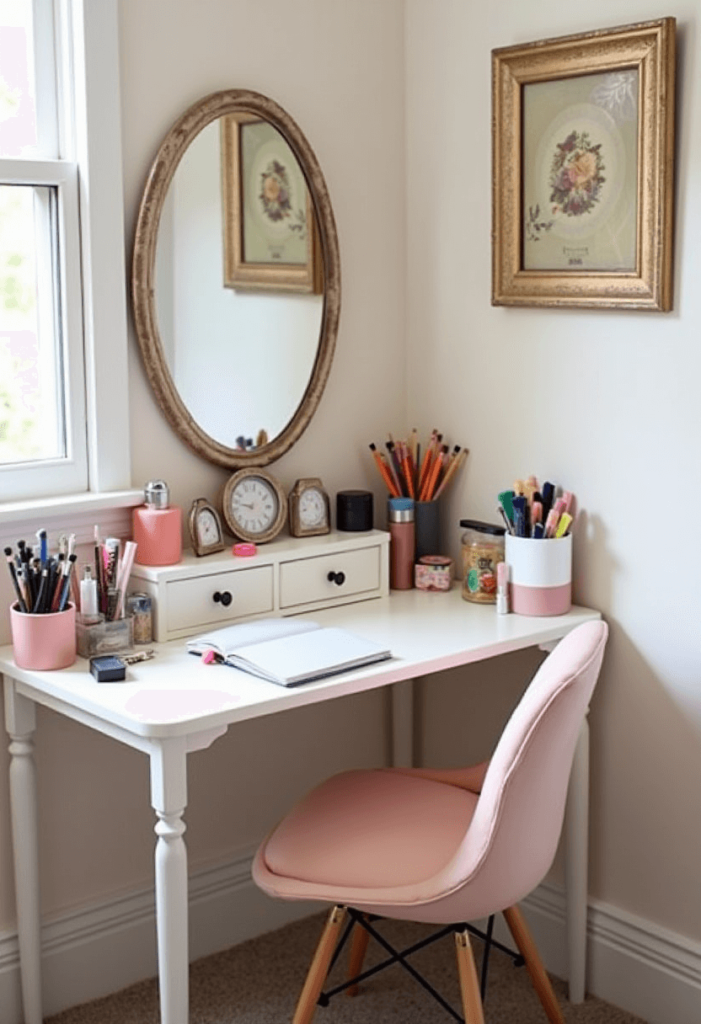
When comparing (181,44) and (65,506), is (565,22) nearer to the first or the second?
(181,44)

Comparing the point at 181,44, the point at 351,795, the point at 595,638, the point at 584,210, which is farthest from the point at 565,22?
the point at 351,795

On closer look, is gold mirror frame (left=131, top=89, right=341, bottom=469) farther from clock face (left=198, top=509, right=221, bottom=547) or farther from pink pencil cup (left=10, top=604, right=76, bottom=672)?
pink pencil cup (left=10, top=604, right=76, bottom=672)

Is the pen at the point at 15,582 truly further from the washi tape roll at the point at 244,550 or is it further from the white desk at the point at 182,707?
the washi tape roll at the point at 244,550

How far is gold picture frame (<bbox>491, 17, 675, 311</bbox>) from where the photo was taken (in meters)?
2.38

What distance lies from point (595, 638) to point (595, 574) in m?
0.43

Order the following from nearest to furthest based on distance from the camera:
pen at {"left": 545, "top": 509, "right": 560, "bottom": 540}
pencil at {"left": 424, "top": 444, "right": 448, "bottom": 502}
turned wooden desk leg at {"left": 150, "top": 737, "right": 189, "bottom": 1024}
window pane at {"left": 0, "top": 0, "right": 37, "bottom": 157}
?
turned wooden desk leg at {"left": 150, "top": 737, "right": 189, "bottom": 1024}, window pane at {"left": 0, "top": 0, "right": 37, "bottom": 157}, pen at {"left": 545, "top": 509, "right": 560, "bottom": 540}, pencil at {"left": 424, "top": 444, "right": 448, "bottom": 502}

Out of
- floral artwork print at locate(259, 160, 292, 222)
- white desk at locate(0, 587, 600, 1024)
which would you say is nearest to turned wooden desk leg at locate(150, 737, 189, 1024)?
white desk at locate(0, 587, 600, 1024)

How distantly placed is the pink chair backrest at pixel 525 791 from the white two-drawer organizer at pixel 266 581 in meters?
0.58

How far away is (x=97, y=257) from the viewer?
8.02 feet

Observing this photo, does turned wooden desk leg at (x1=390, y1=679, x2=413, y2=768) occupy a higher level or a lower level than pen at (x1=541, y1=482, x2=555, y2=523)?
lower

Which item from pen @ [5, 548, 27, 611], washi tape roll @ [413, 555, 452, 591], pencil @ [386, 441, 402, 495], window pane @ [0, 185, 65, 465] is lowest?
washi tape roll @ [413, 555, 452, 591]

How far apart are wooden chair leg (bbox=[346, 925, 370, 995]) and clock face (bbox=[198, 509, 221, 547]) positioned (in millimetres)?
771

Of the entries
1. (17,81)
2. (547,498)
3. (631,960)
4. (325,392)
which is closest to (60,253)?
(17,81)

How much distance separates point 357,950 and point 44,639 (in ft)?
2.86
